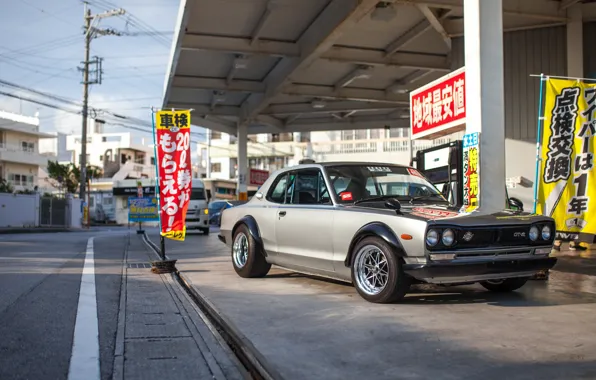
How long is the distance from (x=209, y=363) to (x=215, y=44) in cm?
1392

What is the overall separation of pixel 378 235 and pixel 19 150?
167ft

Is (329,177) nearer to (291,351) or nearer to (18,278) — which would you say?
(291,351)

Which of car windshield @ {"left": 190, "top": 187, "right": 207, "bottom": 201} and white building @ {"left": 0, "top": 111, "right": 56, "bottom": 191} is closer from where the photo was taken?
car windshield @ {"left": 190, "top": 187, "right": 207, "bottom": 201}

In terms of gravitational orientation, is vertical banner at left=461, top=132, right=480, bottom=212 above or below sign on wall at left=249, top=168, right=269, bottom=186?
below

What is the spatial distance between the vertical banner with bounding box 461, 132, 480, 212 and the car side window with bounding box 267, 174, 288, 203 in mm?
2536

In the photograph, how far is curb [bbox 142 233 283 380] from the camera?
3726 millimetres

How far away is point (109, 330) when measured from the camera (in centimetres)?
496

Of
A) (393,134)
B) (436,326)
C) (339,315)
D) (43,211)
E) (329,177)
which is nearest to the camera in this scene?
(436,326)

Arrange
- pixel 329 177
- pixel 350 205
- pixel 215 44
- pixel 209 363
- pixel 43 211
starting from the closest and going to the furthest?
pixel 209 363 → pixel 350 205 → pixel 329 177 → pixel 215 44 → pixel 43 211

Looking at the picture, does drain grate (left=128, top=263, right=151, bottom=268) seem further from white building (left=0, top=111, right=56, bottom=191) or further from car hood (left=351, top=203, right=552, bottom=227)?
white building (left=0, top=111, right=56, bottom=191)

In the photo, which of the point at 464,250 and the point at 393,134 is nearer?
the point at 464,250

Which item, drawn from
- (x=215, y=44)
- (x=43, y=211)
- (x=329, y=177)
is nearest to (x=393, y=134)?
(x=43, y=211)

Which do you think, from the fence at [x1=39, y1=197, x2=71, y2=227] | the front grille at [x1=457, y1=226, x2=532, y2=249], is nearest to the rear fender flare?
the front grille at [x1=457, y1=226, x2=532, y2=249]

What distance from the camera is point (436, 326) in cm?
486
